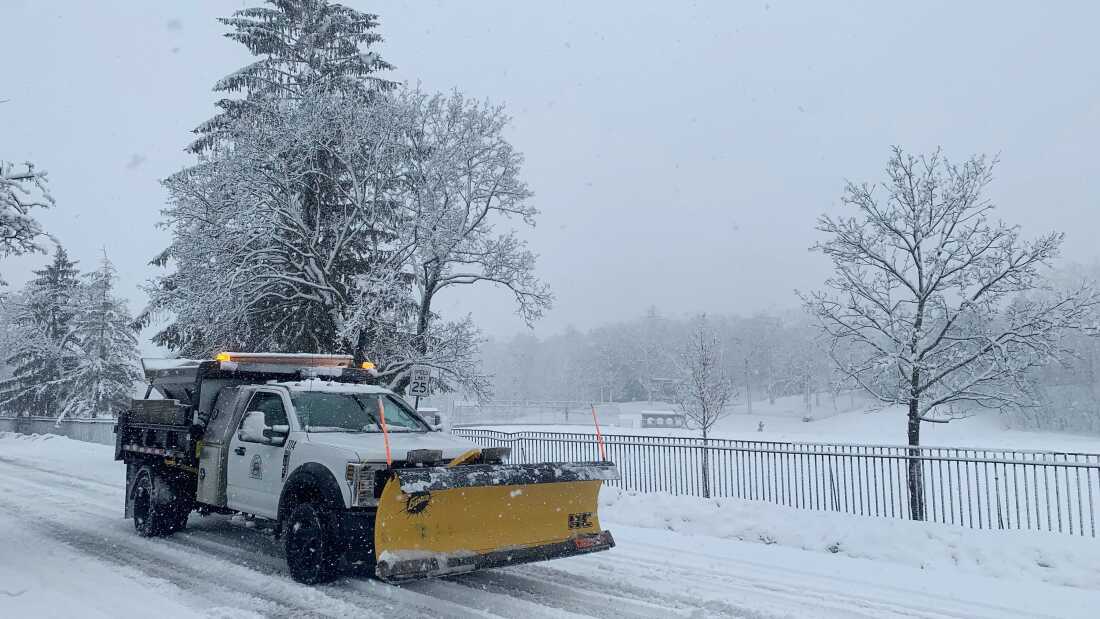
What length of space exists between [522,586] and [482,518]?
111 cm

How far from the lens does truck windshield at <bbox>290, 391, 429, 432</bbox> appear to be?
8.18 metres

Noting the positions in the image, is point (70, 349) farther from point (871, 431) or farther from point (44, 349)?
point (871, 431)

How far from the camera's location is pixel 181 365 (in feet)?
32.9

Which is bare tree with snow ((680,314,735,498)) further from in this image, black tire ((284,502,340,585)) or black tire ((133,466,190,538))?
black tire ((284,502,340,585))

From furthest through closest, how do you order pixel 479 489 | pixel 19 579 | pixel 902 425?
pixel 902 425 < pixel 19 579 < pixel 479 489

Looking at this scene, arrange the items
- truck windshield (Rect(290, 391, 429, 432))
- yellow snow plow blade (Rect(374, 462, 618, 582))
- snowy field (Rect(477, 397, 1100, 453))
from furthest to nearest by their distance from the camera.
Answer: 1. snowy field (Rect(477, 397, 1100, 453))
2. truck windshield (Rect(290, 391, 429, 432))
3. yellow snow plow blade (Rect(374, 462, 618, 582))

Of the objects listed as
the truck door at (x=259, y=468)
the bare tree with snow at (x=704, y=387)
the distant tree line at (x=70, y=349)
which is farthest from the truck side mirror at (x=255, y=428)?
the distant tree line at (x=70, y=349)

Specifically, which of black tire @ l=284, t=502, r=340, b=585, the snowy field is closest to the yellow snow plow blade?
black tire @ l=284, t=502, r=340, b=585

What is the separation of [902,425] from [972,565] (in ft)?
158

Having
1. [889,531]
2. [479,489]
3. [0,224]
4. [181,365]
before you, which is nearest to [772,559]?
[889,531]

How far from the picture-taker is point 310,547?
7.18m

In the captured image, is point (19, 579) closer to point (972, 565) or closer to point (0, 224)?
point (0, 224)

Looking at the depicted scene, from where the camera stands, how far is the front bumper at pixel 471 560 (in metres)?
6.21

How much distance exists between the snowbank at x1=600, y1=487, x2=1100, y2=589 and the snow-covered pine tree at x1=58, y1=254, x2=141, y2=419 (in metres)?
35.2
